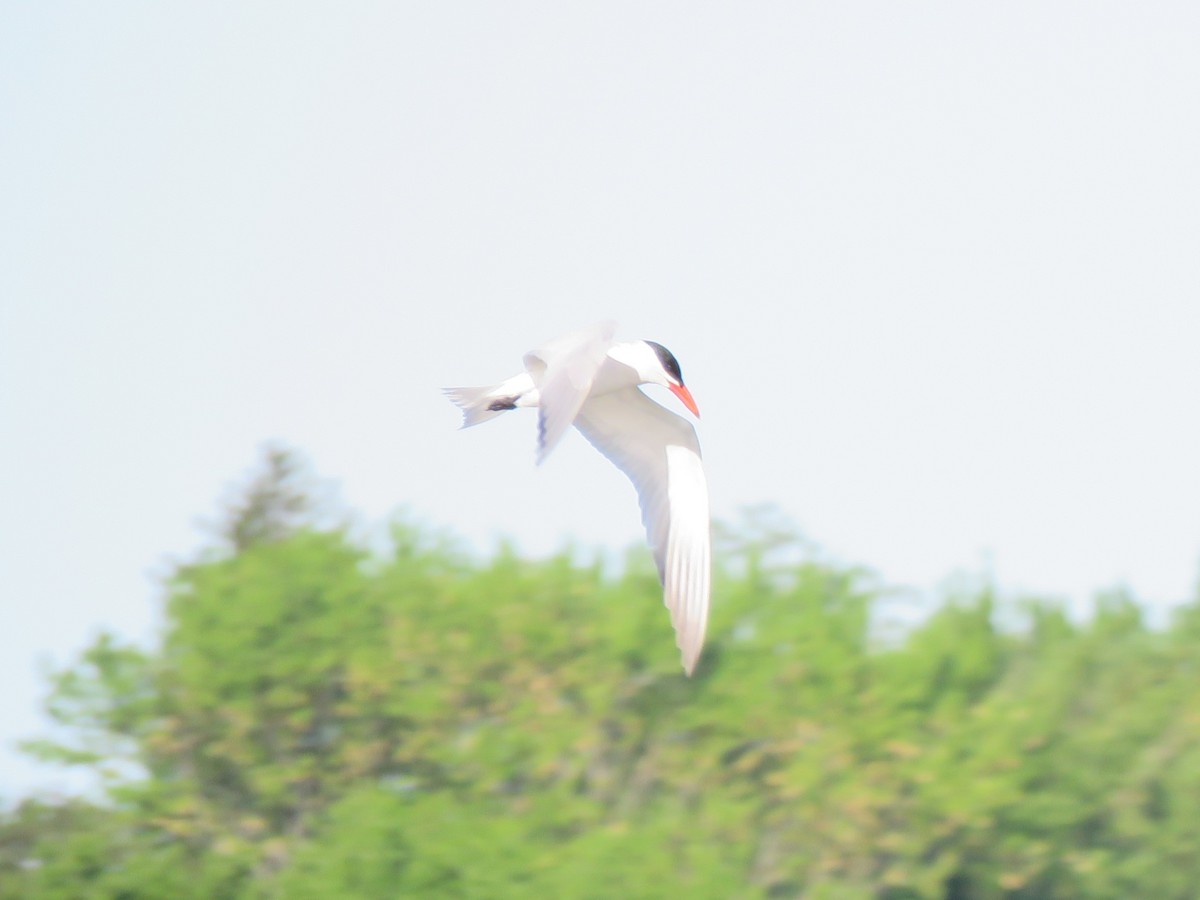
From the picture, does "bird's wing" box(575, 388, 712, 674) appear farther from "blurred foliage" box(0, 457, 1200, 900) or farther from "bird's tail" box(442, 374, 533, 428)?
"blurred foliage" box(0, 457, 1200, 900)

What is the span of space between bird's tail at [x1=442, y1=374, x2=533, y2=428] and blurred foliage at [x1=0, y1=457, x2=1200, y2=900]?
9.40 meters

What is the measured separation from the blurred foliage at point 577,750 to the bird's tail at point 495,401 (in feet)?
30.8

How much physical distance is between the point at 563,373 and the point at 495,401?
1.08 meters

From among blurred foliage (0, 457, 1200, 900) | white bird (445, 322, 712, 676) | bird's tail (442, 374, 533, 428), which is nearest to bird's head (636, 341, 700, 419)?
white bird (445, 322, 712, 676)

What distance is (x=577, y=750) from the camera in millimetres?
20047

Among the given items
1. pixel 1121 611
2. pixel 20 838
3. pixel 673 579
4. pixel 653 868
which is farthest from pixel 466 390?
pixel 1121 611

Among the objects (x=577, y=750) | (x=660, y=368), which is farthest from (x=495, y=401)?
(x=577, y=750)

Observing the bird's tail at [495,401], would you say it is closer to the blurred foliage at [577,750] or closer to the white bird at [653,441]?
the white bird at [653,441]

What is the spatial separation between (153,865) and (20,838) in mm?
3471

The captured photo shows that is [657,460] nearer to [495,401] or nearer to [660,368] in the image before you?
[660,368]

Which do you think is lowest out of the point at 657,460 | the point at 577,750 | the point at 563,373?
the point at 563,373

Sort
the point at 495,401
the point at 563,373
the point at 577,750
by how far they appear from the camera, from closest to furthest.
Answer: the point at 563,373 < the point at 495,401 < the point at 577,750

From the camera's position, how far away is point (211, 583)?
22.7m

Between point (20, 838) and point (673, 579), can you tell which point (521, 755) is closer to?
point (20, 838)
